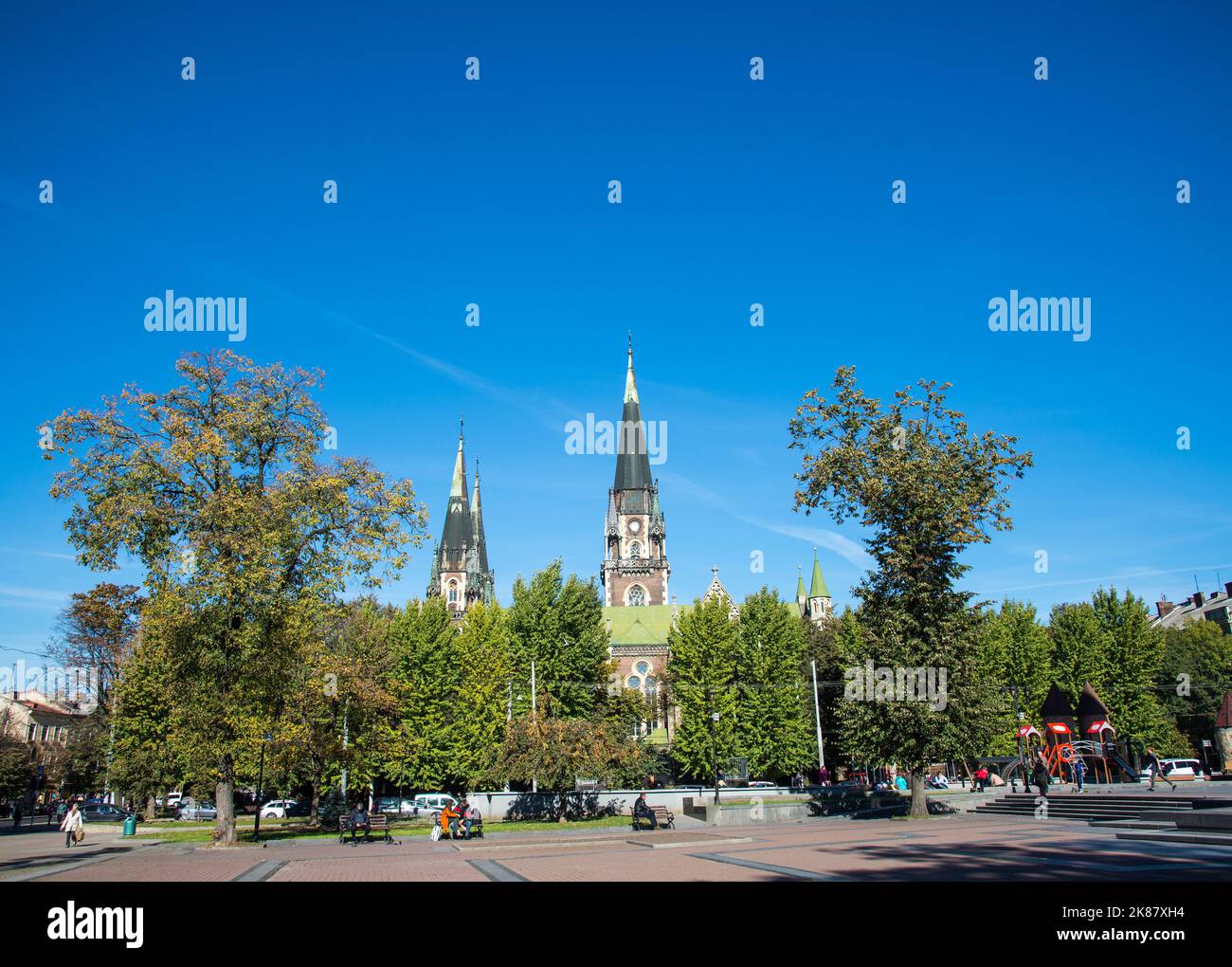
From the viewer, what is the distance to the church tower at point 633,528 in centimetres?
10538

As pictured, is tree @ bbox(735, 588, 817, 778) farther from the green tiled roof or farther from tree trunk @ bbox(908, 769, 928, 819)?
the green tiled roof

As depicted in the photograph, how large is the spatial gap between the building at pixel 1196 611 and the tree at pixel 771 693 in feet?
179

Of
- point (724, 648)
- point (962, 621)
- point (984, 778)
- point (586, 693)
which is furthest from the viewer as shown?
point (724, 648)

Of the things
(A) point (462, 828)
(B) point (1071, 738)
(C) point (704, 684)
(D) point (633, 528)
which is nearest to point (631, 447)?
(D) point (633, 528)

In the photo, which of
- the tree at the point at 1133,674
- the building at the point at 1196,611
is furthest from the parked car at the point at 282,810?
the building at the point at 1196,611

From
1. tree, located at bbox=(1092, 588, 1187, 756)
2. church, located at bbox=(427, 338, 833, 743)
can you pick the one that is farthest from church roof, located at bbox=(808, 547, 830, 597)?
tree, located at bbox=(1092, 588, 1187, 756)

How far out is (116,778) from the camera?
4253 cm

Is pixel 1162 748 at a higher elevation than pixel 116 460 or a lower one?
lower

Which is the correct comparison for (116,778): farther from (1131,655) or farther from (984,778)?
(1131,655)

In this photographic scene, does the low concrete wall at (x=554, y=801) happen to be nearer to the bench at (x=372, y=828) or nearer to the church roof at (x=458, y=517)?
the bench at (x=372, y=828)

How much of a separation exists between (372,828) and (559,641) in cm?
2516
